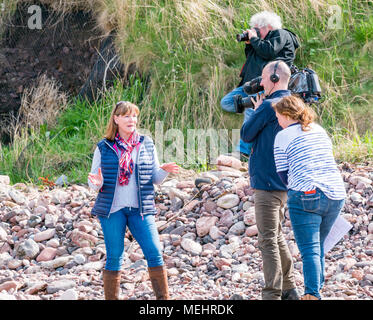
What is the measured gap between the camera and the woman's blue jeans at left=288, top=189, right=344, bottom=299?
3.66 metres

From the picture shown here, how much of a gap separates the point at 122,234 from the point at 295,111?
1.34 m

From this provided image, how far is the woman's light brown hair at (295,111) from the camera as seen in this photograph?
3.78 m

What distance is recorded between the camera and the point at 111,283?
3.99 meters

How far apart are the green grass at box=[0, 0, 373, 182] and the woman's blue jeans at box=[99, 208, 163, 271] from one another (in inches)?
156

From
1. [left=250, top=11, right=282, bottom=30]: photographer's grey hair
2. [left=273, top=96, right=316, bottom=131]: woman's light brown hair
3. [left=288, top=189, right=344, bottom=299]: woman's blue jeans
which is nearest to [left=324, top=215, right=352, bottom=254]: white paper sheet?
[left=288, top=189, right=344, bottom=299]: woman's blue jeans

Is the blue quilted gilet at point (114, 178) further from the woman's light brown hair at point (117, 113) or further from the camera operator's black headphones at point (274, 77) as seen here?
the camera operator's black headphones at point (274, 77)

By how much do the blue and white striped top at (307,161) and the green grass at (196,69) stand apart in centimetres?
421

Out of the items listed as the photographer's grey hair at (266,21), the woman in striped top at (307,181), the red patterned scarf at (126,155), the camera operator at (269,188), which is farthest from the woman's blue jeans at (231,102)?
the woman in striped top at (307,181)

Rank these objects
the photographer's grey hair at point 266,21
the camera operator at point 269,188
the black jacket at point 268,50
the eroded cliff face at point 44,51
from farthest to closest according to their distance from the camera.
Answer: the eroded cliff face at point 44,51, the photographer's grey hair at point 266,21, the black jacket at point 268,50, the camera operator at point 269,188

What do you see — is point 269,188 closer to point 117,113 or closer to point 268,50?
point 117,113

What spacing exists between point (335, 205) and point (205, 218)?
2320 mm

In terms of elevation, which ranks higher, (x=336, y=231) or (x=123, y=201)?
(x=123, y=201)

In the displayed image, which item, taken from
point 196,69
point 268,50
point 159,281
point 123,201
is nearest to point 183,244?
point 159,281

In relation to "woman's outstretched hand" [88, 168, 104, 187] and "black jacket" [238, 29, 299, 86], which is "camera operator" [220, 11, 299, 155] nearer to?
"black jacket" [238, 29, 299, 86]
